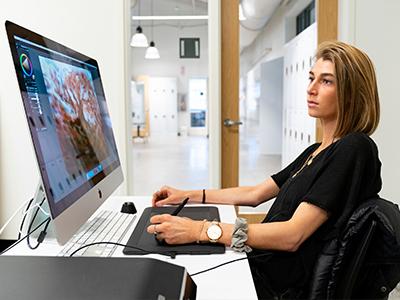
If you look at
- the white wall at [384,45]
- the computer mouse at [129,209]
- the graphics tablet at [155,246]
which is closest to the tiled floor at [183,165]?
the white wall at [384,45]

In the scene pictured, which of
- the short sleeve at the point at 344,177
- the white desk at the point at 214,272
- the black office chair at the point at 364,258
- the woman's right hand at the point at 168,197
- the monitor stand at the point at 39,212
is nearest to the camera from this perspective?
the white desk at the point at 214,272

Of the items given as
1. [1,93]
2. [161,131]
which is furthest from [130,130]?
[161,131]

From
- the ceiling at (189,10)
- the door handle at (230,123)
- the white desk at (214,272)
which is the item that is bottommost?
the white desk at (214,272)

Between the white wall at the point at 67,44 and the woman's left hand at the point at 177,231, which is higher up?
the white wall at the point at 67,44

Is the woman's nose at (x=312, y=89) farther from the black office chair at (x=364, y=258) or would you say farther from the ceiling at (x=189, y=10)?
the ceiling at (x=189, y=10)

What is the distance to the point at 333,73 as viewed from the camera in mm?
1204

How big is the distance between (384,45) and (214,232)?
244 centimetres

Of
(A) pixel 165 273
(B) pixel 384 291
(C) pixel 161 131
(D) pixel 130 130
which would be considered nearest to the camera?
(A) pixel 165 273

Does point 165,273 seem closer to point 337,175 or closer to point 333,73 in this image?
point 337,175

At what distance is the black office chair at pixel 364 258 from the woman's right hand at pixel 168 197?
65 cm

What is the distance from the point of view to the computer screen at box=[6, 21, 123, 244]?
880mm

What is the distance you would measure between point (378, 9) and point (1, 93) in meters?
2.83

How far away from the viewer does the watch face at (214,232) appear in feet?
3.76

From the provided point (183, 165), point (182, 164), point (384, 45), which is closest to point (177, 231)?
point (384, 45)
